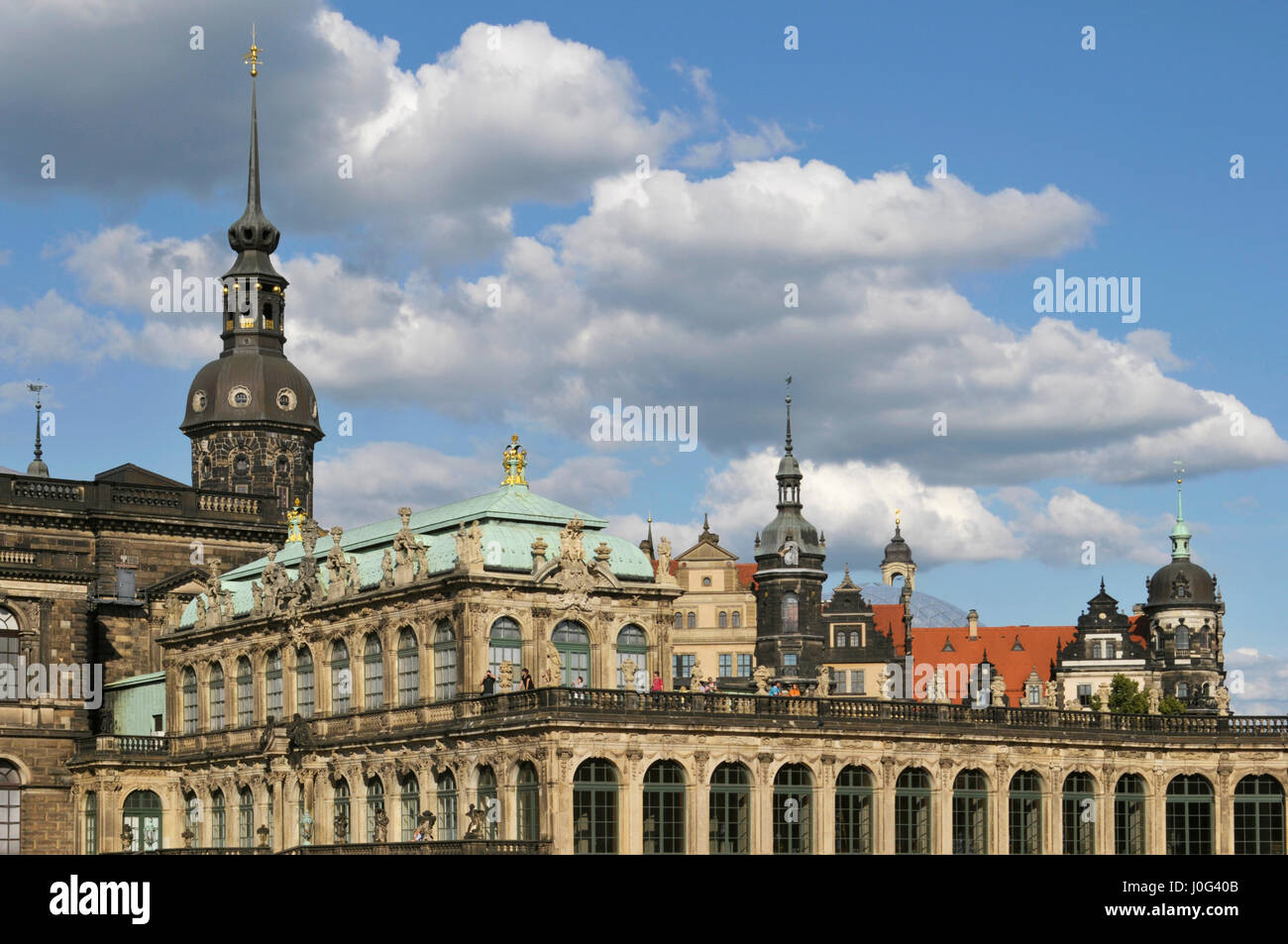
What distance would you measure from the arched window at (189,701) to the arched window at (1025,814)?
3123 centimetres

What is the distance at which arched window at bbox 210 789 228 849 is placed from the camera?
77312 mm

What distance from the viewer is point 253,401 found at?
3834 inches

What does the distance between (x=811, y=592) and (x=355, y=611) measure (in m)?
75.1

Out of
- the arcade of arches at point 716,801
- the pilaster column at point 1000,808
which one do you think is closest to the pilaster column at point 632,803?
the arcade of arches at point 716,801

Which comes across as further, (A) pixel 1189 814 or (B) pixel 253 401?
(B) pixel 253 401

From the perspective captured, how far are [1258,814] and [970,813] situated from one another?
12209mm

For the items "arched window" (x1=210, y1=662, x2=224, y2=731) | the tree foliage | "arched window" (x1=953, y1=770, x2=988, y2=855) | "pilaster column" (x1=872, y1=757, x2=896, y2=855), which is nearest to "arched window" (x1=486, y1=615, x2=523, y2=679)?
"pilaster column" (x1=872, y1=757, x2=896, y2=855)

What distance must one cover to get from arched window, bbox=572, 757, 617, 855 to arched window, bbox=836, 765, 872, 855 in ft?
29.4

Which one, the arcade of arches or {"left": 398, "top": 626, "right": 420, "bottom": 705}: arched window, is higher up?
{"left": 398, "top": 626, "right": 420, "bottom": 705}: arched window

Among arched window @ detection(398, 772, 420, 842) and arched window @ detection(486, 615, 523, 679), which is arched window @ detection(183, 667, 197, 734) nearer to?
arched window @ detection(398, 772, 420, 842)

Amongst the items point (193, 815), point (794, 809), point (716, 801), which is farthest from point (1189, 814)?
point (193, 815)

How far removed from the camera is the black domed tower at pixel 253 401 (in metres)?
97.2

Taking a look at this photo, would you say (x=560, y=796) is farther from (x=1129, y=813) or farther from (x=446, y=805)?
(x=1129, y=813)
